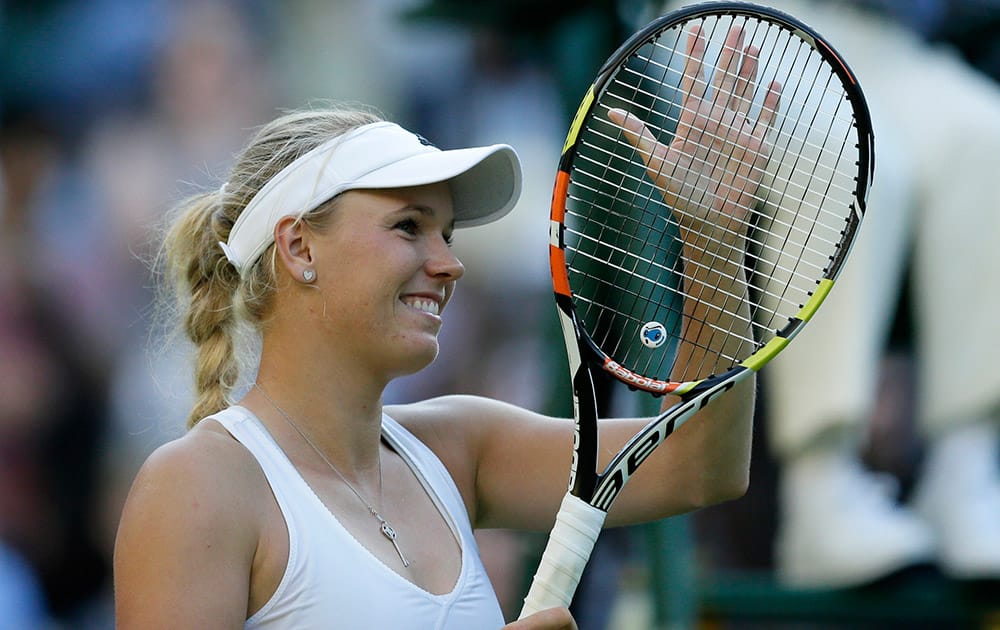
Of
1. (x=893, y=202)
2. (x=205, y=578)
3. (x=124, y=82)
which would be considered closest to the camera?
(x=205, y=578)

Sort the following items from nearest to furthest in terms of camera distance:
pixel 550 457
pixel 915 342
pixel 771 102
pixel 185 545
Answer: pixel 185 545, pixel 771 102, pixel 550 457, pixel 915 342

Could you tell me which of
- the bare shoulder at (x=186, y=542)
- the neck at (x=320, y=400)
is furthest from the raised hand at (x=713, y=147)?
the bare shoulder at (x=186, y=542)

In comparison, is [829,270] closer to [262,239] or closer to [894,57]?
[262,239]

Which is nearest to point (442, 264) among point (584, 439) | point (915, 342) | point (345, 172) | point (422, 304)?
point (422, 304)

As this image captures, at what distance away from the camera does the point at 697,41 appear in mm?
2102

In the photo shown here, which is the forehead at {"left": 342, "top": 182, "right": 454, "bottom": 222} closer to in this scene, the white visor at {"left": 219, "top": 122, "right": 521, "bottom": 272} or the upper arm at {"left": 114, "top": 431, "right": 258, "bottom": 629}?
the white visor at {"left": 219, "top": 122, "right": 521, "bottom": 272}

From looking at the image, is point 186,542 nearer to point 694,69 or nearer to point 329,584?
point 329,584

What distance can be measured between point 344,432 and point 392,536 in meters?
0.15

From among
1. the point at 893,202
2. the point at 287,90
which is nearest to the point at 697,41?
the point at 893,202

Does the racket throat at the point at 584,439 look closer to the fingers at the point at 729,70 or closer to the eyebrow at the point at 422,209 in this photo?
the eyebrow at the point at 422,209

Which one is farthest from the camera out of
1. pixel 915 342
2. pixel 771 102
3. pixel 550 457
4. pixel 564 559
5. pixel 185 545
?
pixel 915 342

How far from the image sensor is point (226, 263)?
2.18 metres

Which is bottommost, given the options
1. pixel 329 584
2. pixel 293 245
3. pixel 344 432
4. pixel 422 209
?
pixel 329 584

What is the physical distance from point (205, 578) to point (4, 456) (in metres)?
3.53
